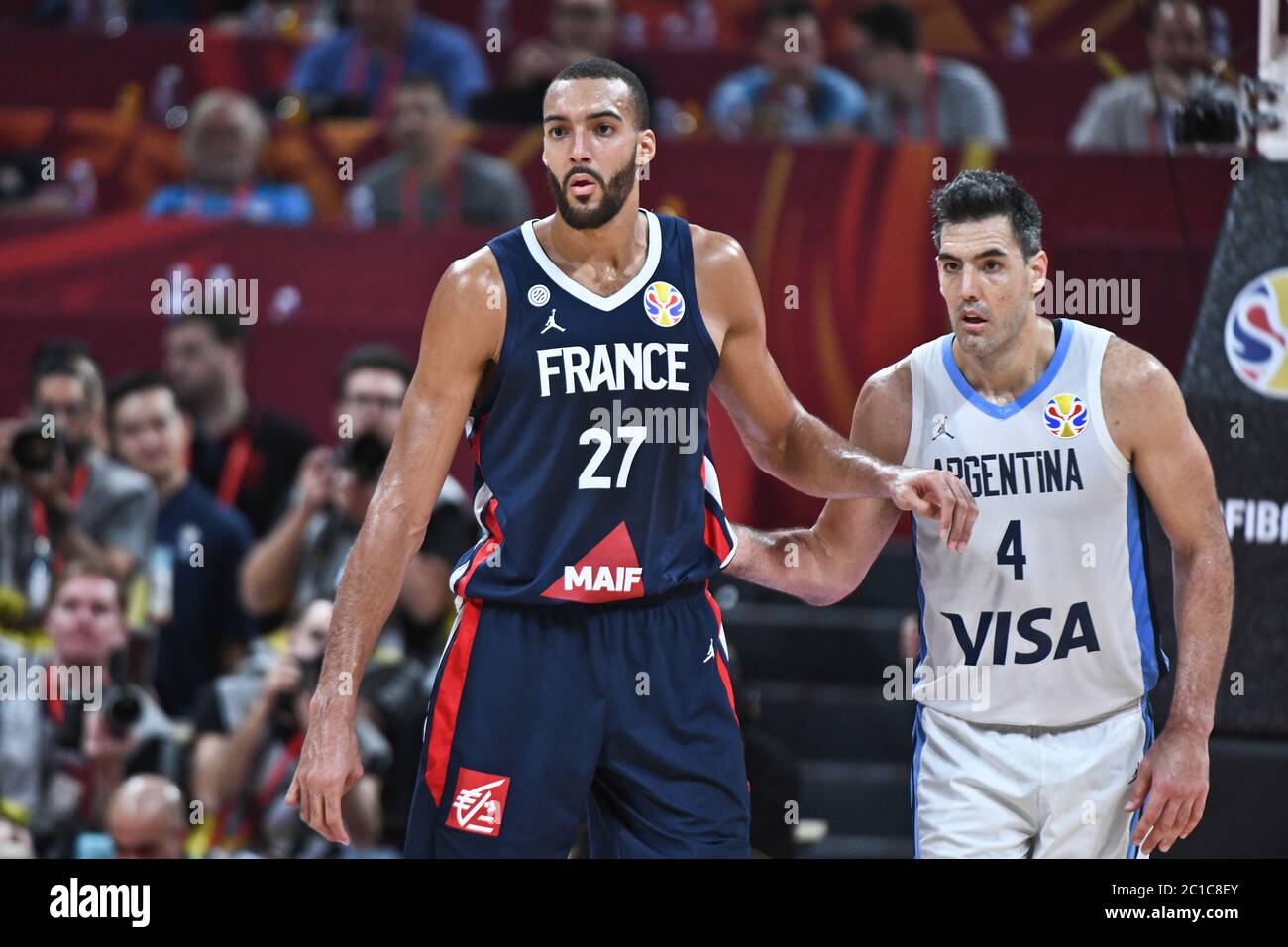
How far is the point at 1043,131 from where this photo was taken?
29.6ft

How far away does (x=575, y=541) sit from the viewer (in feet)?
13.8

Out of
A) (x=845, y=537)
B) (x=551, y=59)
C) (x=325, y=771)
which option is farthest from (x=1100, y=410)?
(x=551, y=59)

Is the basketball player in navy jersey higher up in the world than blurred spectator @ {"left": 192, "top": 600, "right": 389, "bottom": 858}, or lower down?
higher up

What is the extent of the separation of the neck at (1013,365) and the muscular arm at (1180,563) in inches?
6.8

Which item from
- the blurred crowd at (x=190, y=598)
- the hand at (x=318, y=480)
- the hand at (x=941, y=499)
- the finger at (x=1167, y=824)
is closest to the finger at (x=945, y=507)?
the hand at (x=941, y=499)

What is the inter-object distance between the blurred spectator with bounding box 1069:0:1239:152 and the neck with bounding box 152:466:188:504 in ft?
13.8

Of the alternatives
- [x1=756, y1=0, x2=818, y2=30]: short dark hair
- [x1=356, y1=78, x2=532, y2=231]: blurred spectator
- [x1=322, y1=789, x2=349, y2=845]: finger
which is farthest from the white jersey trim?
[x1=756, y1=0, x2=818, y2=30]: short dark hair

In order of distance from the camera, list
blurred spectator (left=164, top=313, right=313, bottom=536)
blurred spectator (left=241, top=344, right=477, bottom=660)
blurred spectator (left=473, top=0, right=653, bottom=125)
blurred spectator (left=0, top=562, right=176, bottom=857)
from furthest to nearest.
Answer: blurred spectator (left=473, top=0, right=653, bottom=125), blurred spectator (left=164, top=313, right=313, bottom=536), blurred spectator (left=241, top=344, right=477, bottom=660), blurred spectator (left=0, top=562, right=176, bottom=857)

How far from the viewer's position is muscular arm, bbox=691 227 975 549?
4383mm

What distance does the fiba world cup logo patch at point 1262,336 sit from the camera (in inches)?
200

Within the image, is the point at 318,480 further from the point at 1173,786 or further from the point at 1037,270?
the point at 1173,786

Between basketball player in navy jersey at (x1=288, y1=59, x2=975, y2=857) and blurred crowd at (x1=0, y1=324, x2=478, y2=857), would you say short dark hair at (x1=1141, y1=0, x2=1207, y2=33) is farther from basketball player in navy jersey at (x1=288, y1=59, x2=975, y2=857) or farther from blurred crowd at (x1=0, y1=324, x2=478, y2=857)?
blurred crowd at (x1=0, y1=324, x2=478, y2=857)

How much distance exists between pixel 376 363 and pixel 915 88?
10.3ft

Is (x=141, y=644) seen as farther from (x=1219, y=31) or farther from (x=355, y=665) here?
(x=1219, y=31)
